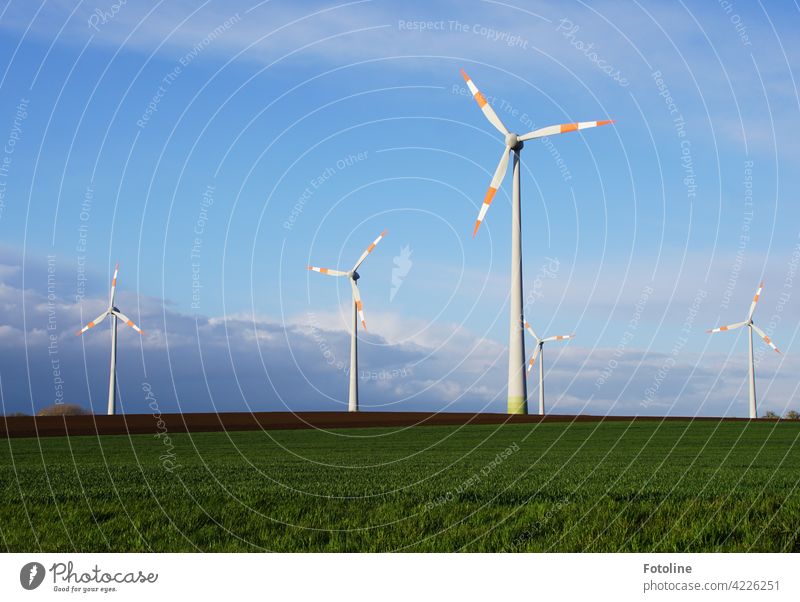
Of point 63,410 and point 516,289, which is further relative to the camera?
point 63,410

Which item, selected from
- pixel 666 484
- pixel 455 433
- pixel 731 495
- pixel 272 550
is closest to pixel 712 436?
pixel 455 433

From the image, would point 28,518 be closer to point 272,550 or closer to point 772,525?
point 272,550

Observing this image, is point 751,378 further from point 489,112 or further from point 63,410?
point 63,410

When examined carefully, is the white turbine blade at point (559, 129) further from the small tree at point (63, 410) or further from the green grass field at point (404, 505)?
the small tree at point (63, 410)

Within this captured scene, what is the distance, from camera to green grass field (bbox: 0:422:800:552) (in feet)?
54.1

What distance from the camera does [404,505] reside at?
19906 millimetres

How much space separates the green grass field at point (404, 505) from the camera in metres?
16.5

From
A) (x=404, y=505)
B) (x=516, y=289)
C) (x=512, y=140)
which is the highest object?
(x=512, y=140)

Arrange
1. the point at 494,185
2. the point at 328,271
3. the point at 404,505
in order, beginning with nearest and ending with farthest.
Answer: the point at 404,505 < the point at 494,185 < the point at 328,271

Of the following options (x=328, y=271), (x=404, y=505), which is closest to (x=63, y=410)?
(x=328, y=271)

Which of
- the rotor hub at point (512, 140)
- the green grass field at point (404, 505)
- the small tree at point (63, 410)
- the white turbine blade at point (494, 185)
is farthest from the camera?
the small tree at point (63, 410)

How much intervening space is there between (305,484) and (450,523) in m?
9.12

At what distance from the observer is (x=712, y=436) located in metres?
67.6

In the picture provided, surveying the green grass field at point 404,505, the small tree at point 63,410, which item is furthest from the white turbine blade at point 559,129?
the small tree at point 63,410
